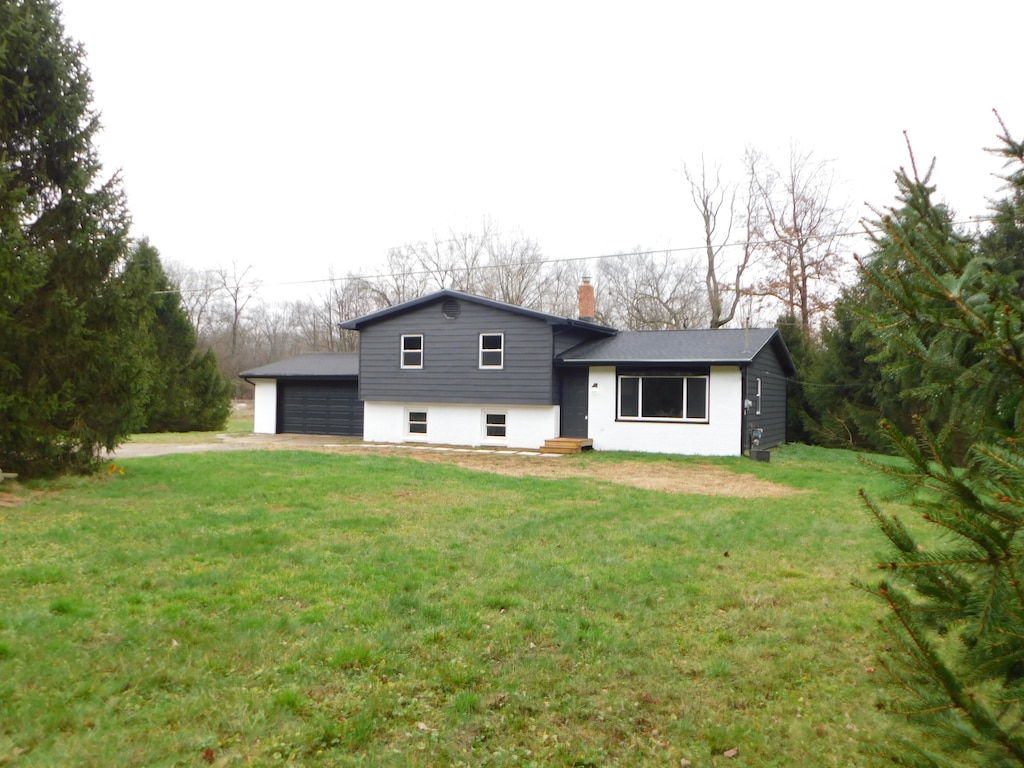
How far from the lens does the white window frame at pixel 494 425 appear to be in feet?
67.6

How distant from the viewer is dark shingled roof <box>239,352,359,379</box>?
23703mm

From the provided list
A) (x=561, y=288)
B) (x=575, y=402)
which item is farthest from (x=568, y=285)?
(x=575, y=402)

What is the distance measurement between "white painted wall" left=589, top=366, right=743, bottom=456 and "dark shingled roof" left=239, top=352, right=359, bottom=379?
867 cm

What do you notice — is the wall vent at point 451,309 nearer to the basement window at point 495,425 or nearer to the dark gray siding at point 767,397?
the basement window at point 495,425

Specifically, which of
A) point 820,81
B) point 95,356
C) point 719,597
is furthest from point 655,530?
point 95,356

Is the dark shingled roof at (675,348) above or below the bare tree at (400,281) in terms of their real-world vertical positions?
below

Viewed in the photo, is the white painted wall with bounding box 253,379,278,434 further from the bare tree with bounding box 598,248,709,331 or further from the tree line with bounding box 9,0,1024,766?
the bare tree with bounding box 598,248,709,331

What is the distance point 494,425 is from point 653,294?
58.0 feet

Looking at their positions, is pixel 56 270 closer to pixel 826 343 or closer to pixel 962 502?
pixel 962 502

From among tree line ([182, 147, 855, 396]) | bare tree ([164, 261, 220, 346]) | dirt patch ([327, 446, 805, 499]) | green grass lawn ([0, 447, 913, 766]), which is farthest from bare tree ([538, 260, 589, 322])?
green grass lawn ([0, 447, 913, 766])

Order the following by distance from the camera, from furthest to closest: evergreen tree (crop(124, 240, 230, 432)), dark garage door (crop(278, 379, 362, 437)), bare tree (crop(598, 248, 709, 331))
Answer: bare tree (crop(598, 248, 709, 331)), evergreen tree (crop(124, 240, 230, 432)), dark garage door (crop(278, 379, 362, 437))

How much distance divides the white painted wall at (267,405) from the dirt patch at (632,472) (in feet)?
22.7

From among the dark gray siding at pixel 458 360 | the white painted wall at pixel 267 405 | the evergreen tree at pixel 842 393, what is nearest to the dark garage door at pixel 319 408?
the white painted wall at pixel 267 405

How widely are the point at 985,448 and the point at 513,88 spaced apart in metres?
14.9
